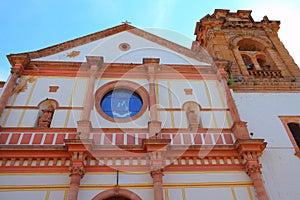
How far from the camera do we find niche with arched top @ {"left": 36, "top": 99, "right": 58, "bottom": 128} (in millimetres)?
10320

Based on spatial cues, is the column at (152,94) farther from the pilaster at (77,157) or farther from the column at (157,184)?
the pilaster at (77,157)

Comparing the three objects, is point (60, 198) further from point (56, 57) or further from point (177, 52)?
point (177, 52)

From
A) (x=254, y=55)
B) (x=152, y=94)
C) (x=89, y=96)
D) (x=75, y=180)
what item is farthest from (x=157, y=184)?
(x=254, y=55)

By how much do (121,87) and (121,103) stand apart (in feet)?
2.84

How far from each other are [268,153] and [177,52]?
6.64 m

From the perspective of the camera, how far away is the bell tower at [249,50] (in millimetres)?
13195

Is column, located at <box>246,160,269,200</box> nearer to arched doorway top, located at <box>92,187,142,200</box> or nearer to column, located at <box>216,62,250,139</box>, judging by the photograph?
column, located at <box>216,62,250,139</box>

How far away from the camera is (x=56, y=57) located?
43.5 ft

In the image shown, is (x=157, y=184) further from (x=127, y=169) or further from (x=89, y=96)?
(x=89, y=96)

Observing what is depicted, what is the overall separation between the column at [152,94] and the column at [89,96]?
2.11 metres

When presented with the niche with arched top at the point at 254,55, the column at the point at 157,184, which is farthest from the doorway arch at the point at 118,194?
the niche with arched top at the point at 254,55

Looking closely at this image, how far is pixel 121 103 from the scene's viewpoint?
1165 cm

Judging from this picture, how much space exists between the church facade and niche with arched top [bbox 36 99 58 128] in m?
0.04

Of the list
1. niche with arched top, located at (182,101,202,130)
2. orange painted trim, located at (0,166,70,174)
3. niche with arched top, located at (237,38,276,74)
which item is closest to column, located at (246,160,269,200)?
niche with arched top, located at (182,101,202,130)
